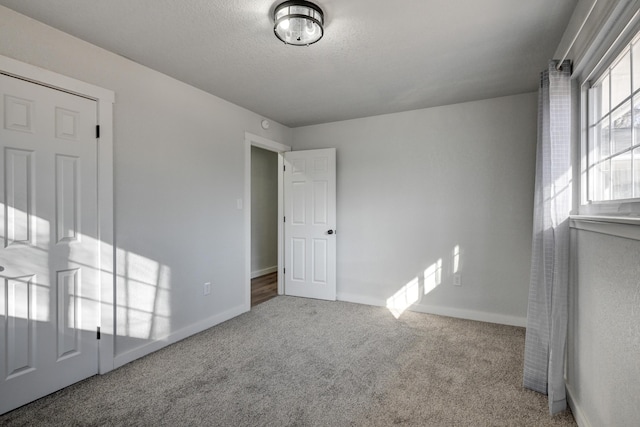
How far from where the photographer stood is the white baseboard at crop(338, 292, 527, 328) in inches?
131

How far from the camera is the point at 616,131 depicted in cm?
153

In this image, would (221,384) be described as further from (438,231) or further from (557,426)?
(438,231)

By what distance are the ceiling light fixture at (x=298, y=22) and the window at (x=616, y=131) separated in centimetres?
155

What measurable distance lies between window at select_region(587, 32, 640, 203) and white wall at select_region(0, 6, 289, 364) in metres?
3.08

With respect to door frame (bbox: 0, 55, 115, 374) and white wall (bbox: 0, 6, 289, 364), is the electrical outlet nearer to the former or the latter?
white wall (bbox: 0, 6, 289, 364)

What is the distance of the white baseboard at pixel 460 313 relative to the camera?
334 cm

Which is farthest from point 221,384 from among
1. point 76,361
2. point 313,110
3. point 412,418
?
point 313,110

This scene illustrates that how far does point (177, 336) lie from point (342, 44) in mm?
2880

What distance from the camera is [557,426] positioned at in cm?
177

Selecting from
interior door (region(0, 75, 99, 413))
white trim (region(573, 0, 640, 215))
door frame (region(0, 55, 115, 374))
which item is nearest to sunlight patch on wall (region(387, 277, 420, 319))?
white trim (region(573, 0, 640, 215))

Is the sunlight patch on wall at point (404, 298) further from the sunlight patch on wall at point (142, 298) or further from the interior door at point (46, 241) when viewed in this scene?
the interior door at point (46, 241)

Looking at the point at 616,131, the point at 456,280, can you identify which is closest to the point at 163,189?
the point at 616,131

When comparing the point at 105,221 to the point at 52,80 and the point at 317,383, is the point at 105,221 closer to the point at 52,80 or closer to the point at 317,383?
the point at 52,80

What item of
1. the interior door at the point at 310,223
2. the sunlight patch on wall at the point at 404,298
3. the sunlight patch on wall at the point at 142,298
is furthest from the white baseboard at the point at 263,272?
the sunlight patch on wall at the point at 142,298
